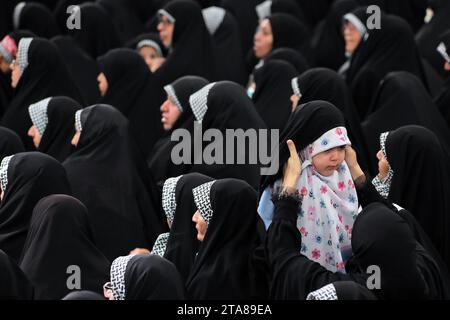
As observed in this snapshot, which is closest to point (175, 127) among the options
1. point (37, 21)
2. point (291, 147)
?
point (291, 147)

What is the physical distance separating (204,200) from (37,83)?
120 inches

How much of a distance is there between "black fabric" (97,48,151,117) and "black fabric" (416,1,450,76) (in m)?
2.25

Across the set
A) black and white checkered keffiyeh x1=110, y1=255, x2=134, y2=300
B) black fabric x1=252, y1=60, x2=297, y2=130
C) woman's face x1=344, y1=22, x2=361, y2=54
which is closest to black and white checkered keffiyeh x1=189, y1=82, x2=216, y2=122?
black fabric x1=252, y1=60, x2=297, y2=130

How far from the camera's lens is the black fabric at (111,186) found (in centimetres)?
624

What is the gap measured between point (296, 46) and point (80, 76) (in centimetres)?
171

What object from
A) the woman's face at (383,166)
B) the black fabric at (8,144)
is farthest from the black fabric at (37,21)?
the woman's face at (383,166)

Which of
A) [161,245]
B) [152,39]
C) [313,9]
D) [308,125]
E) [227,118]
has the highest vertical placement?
[308,125]

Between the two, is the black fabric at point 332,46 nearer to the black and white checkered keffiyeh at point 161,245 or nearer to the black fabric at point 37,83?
the black fabric at point 37,83

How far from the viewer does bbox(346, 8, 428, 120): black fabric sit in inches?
326

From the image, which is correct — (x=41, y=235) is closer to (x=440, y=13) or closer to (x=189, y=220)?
(x=189, y=220)

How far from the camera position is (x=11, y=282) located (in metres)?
4.66

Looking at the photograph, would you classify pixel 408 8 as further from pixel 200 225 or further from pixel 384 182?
pixel 200 225

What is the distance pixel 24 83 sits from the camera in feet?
26.0

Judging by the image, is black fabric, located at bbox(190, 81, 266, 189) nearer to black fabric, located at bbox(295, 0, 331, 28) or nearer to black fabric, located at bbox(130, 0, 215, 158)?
black fabric, located at bbox(130, 0, 215, 158)
